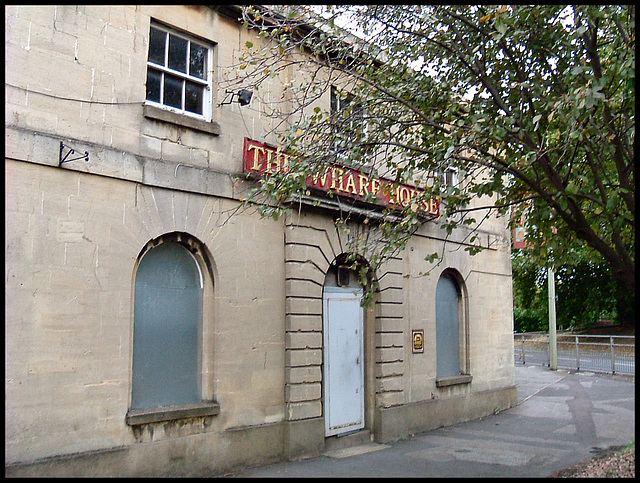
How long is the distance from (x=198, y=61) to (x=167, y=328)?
392 cm

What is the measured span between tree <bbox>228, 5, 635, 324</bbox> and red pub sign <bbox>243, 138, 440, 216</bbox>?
11.6 inches

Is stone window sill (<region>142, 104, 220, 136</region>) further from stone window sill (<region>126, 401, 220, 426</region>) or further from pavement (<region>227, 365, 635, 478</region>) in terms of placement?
pavement (<region>227, 365, 635, 478</region>)

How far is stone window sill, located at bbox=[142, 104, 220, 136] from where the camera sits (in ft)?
27.1

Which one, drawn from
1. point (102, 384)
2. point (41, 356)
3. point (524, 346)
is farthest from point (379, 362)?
point (524, 346)

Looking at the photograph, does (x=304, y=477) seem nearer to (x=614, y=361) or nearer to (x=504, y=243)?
(x=504, y=243)

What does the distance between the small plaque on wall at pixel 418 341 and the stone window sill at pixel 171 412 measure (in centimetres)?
484

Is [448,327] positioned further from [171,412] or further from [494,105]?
[171,412]

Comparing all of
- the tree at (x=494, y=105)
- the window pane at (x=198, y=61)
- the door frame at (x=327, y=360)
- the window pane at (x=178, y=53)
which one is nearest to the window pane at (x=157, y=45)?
the window pane at (x=178, y=53)

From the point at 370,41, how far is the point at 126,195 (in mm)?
4096

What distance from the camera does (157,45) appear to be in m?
8.62

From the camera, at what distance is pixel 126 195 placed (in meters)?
7.91

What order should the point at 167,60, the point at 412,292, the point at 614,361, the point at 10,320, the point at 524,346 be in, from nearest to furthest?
the point at 10,320
the point at 167,60
the point at 412,292
the point at 614,361
the point at 524,346

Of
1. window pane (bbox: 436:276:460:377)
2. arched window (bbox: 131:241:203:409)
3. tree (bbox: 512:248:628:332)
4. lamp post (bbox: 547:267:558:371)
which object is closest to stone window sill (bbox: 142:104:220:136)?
arched window (bbox: 131:241:203:409)

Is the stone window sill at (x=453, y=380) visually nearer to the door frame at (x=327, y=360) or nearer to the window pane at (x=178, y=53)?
the door frame at (x=327, y=360)
